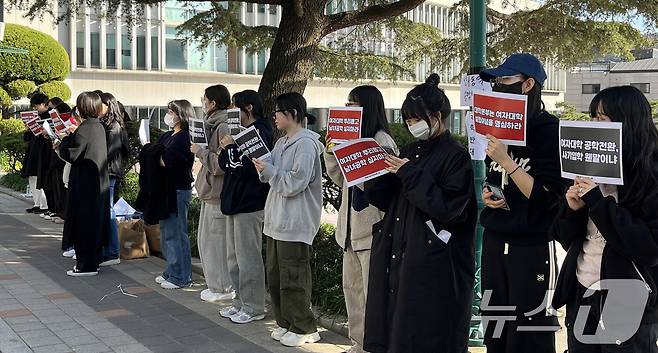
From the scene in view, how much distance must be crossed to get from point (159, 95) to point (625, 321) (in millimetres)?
37138

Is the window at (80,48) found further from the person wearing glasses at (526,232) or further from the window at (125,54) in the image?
the person wearing glasses at (526,232)

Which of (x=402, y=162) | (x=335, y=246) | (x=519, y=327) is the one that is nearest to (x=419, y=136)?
(x=402, y=162)

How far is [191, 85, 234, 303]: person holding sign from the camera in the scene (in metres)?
6.77

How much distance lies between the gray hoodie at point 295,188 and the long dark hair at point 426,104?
5.45 feet

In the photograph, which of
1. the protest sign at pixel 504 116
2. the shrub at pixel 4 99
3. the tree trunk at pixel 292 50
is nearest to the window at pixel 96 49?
the shrub at pixel 4 99

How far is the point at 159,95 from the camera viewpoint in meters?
38.6

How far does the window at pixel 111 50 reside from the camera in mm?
37281

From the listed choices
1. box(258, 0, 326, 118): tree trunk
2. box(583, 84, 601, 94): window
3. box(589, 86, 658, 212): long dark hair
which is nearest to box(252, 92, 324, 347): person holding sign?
box(589, 86, 658, 212): long dark hair

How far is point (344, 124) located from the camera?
4836 millimetres

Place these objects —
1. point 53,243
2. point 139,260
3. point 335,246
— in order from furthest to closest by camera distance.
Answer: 1. point 53,243
2. point 139,260
3. point 335,246

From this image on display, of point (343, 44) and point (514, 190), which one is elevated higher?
point (343, 44)

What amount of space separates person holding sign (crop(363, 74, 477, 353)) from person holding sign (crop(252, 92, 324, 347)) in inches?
63.0

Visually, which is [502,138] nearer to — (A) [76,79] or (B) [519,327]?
(B) [519,327]

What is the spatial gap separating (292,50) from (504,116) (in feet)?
21.8
